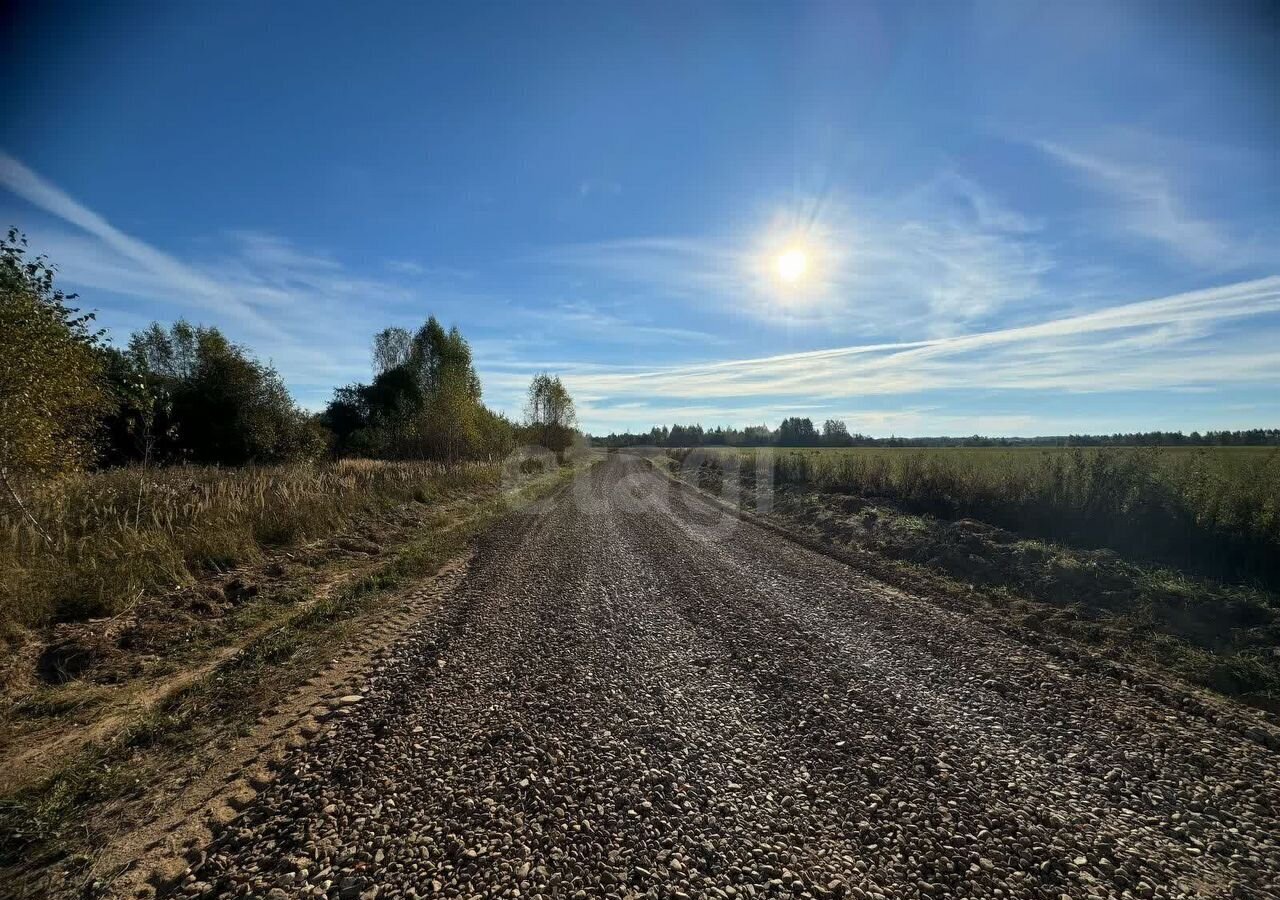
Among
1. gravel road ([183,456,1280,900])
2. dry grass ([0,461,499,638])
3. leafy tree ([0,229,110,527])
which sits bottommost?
gravel road ([183,456,1280,900])

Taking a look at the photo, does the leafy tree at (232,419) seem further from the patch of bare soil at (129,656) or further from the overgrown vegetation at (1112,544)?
the overgrown vegetation at (1112,544)

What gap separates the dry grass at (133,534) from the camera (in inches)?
238

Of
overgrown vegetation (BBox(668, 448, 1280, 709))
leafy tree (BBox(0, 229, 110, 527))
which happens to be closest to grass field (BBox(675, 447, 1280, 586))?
overgrown vegetation (BBox(668, 448, 1280, 709))

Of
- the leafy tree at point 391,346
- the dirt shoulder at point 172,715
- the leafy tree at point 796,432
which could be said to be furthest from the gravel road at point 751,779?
the leafy tree at point 796,432

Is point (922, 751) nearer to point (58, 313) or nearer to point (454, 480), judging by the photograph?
point (58, 313)

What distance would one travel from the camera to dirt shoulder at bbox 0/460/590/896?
301cm

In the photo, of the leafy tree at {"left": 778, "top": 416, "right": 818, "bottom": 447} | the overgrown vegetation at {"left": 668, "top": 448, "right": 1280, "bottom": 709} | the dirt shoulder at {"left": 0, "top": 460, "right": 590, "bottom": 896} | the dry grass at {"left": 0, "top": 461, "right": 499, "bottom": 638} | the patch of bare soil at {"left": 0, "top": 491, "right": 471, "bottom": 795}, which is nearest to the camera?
the dirt shoulder at {"left": 0, "top": 460, "right": 590, "bottom": 896}

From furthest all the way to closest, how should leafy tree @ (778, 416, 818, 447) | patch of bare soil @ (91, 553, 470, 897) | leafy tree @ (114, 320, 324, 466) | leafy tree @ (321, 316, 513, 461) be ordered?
1. leafy tree @ (778, 416, 818, 447)
2. leafy tree @ (321, 316, 513, 461)
3. leafy tree @ (114, 320, 324, 466)
4. patch of bare soil @ (91, 553, 470, 897)

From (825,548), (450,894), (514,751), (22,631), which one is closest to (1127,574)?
(825,548)

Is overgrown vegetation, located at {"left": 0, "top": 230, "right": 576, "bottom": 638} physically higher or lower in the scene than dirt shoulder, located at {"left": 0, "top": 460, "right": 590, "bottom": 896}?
higher

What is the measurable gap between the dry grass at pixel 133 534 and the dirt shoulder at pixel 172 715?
1.67 feet

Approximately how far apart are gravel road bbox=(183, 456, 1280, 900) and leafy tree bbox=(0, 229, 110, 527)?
6374 millimetres

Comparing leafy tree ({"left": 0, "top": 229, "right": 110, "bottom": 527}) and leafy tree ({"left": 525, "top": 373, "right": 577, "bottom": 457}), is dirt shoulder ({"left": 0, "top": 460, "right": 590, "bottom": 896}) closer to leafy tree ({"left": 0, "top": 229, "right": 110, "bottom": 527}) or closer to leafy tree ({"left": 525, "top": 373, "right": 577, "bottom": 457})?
leafy tree ({"left": 0, "top": 229, "right": 110, "bottom": 527})

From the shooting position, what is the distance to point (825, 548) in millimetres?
11688
